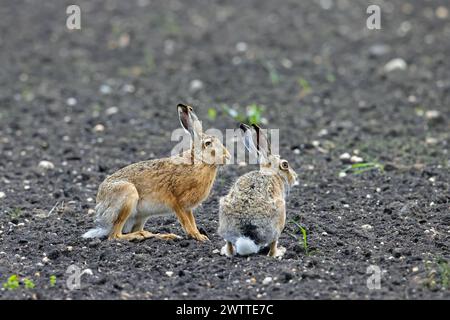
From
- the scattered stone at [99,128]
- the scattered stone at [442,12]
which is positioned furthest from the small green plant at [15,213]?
the scattered stone at [442,12]

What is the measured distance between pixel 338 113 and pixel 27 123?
15.3 feet

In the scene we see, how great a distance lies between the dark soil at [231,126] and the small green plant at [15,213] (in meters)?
0.02

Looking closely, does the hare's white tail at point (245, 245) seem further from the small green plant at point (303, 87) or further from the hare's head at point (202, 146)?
the small green plant at point (303, 87)

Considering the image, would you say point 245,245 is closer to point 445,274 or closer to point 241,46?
point 445,274

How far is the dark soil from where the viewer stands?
22.3 feet

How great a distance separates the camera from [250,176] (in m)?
7.44

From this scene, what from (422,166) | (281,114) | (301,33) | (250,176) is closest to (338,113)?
(281,114)

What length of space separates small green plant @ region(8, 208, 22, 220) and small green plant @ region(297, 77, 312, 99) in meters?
5.85

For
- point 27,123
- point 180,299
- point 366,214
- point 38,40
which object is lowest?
point 180,299

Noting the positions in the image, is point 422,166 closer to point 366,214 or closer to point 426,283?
point 366,214

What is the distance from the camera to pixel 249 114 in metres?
12.1

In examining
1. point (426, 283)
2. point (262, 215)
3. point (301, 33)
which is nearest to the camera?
point (426, 283)

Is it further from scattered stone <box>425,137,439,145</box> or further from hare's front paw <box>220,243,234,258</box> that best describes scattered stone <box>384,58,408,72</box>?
hare's front paw <box>220,243,234,258</box>

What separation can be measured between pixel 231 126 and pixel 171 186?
4.15 meters
